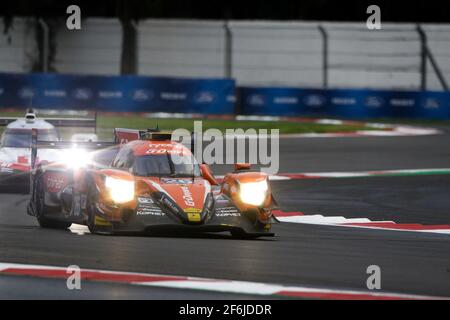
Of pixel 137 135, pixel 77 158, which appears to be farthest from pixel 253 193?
pixel 137 135

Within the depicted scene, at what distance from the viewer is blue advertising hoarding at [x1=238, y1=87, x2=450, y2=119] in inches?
1612

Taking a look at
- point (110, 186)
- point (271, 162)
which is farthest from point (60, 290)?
point (271, 162)

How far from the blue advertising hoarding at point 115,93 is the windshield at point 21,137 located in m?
21.4

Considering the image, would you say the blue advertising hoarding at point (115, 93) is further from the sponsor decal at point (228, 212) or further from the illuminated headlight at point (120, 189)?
the illuminated headlight at point (120, 189)

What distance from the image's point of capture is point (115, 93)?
4319cm

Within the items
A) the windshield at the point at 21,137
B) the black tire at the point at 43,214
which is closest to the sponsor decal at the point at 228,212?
the black tire at the point at 43,214

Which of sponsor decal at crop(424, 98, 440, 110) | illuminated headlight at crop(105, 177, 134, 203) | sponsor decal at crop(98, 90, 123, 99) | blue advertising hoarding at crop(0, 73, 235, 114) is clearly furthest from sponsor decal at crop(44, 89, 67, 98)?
illuminated headlight at crop(105, 177, 134, 203)

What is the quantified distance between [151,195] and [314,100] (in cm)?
2848

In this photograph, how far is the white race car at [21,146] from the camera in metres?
19.7

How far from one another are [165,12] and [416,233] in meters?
38.3

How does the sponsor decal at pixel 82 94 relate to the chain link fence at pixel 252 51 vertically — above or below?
below

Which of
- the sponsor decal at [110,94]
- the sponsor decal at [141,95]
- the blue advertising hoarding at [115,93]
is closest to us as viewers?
the blue advertising hoarding at [115,93]

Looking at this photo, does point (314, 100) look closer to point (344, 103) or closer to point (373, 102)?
point (344, 103)
